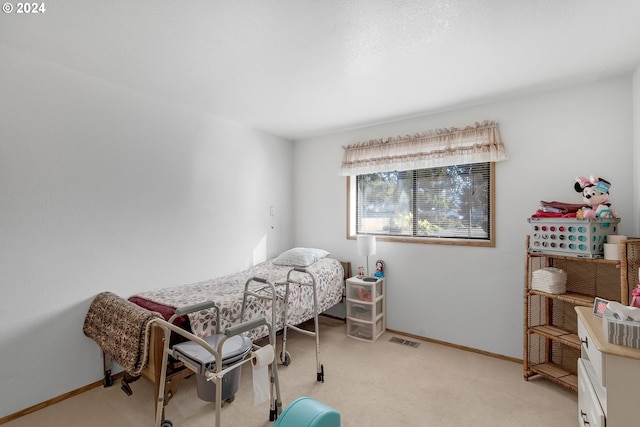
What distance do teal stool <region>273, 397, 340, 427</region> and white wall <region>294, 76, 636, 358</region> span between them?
253 centimetres

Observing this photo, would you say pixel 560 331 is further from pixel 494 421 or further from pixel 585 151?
pixel 585 151

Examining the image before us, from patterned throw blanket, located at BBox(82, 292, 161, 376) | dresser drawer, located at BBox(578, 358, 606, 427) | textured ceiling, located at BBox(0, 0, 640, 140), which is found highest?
textured ceiling, located at BBox(0, 0, 640, 140)

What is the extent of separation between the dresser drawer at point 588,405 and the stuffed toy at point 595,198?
40.6 inches

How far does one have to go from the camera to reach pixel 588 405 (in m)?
1.67

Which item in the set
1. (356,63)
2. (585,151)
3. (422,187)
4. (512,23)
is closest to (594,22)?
(512,23)

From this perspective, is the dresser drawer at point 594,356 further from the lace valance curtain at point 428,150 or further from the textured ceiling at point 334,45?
the textured ceiling at point 334,45

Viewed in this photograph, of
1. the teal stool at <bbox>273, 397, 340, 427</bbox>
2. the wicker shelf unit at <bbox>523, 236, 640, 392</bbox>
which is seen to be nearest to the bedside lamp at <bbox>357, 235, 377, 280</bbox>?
the wicker shelf unit at <bbox>523, 236, 640, 392</bbox>

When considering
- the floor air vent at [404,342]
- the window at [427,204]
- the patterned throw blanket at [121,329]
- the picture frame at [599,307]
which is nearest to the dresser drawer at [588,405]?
the picture frame at [599,307]

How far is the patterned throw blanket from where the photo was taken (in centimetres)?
195

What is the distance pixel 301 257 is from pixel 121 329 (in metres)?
1.97

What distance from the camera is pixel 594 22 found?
179cm

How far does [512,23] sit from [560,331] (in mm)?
2324

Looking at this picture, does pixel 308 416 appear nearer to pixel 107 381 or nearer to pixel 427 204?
pixel 107 381

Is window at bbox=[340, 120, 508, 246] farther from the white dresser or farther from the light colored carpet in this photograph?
the white dresser
